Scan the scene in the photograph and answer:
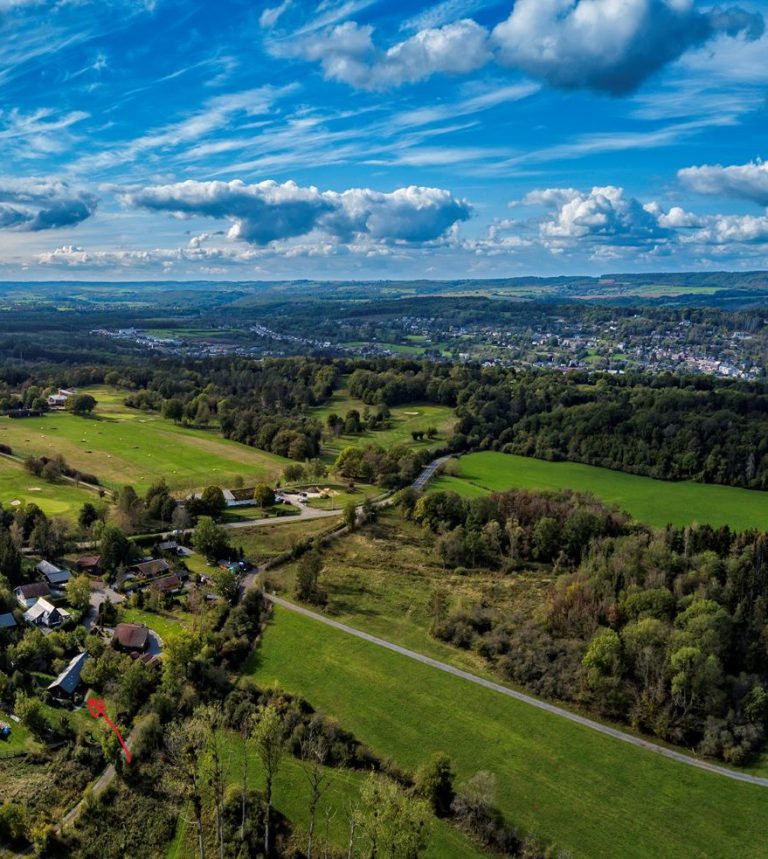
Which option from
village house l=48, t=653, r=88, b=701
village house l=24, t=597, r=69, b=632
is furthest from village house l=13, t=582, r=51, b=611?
village house l=48, t=653, r=88, b=701

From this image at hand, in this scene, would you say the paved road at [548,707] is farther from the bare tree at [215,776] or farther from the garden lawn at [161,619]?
the bare tree at [215,776]

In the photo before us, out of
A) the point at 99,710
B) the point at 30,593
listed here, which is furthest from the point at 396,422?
the point at 99,710

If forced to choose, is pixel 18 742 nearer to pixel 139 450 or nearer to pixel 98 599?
pixel 98 599

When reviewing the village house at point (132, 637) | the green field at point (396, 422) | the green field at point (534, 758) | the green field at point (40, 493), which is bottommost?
the green field at point (534, 758)

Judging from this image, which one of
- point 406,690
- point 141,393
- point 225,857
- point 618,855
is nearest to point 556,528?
point 406,690

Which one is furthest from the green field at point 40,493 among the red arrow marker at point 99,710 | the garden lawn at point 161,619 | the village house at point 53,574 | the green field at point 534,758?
the green field at point 534,758

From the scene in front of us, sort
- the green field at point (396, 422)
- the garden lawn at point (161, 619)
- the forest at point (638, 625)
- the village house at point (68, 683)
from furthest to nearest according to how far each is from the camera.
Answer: the green field at point (396, 422) → the garden lawn at point (161, 619) → the village house at point (68, 683) → the forest at point (638, 625)
